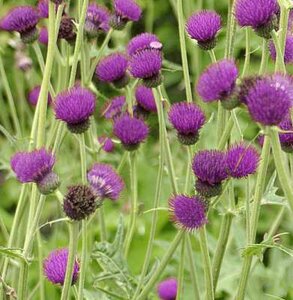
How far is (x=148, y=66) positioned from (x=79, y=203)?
43 cm

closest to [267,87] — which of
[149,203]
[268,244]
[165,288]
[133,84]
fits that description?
[268,244]

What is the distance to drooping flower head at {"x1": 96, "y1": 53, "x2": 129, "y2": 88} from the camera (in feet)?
6.92

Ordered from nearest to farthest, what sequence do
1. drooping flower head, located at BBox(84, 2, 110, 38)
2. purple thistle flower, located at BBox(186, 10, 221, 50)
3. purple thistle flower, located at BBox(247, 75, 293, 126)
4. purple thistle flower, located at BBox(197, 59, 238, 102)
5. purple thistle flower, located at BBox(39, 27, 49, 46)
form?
1. purple thistle flower, located at BBox(247, 75, 293, 126)
2. purple thistle flower, located at BBox(197, 59, 238, 102)
3. purple thistle flower, located at BBox(186, 10, 221, 50)
4. drooping flower head, located at BBox(84, 2, 110, 38)
5. purple thistle flower, located at BBox(39, 27, 49, 46)

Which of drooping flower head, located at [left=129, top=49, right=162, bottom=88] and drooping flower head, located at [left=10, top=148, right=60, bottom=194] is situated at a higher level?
drooping flower head, located at [left=129, top=49, right=162, bottom=88]

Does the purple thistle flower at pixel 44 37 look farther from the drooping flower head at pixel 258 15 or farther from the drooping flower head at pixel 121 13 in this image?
the drooping flower head at pixel 258 15

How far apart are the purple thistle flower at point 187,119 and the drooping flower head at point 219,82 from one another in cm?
24

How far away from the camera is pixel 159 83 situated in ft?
6.32

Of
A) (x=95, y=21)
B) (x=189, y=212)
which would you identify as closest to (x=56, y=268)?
(x=189, y=212)

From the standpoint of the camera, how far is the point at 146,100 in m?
2.22

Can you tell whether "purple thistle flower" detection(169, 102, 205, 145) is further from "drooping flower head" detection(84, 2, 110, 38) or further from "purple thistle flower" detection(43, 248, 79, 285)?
"drooping flower head" detection(84, 2, 110, 38)

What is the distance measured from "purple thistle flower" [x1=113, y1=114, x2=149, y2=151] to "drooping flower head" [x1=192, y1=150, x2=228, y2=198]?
37cm

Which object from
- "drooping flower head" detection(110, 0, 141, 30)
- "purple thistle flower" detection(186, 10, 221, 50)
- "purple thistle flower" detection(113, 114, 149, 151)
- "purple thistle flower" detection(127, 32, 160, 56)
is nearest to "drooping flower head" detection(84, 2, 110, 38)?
"drooping flower head" detection(110, 0, 141, 30)

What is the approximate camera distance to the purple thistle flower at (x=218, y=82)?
4.84 ft

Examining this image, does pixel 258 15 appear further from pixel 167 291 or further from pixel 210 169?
pixel 167 291
